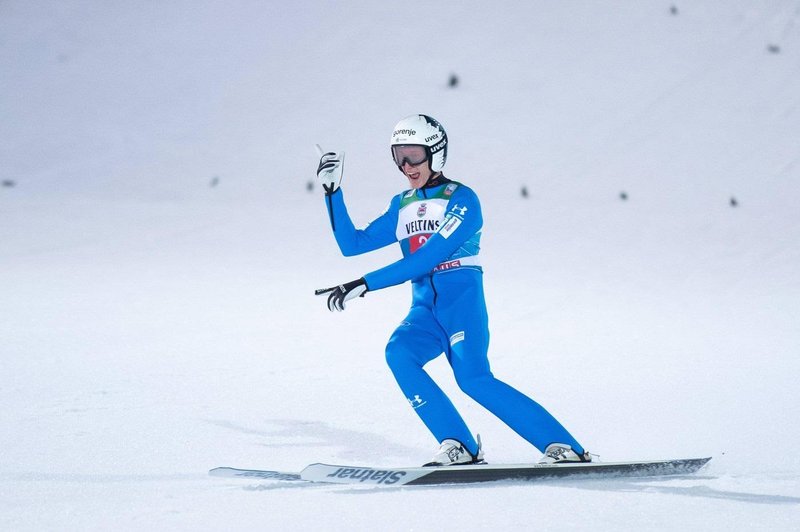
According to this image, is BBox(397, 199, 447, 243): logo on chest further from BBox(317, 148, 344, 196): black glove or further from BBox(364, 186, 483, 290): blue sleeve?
BBox(317, 148, 344, 196): black glove

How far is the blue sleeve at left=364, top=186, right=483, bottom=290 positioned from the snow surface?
1108 mm

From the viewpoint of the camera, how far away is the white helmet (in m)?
5.41

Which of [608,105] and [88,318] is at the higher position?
[608,105]

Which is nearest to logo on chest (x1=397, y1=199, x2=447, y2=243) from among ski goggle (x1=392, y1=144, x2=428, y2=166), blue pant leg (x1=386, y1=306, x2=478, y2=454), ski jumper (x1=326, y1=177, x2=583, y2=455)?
ski jumper (x1=326, y1=177, x2=583, y2=455)

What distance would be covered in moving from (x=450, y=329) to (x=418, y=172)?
910 millimetres

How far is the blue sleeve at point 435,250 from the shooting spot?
16.7 ft

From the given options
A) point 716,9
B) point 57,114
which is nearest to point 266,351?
point 57,114

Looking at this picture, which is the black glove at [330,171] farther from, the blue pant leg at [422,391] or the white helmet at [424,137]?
the blue pant leg at [422,391]

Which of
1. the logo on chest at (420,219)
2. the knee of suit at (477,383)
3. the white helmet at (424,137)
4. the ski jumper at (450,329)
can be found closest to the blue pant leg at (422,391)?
the ski jumper at (450,329)

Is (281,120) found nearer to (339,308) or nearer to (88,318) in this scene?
(88,318)

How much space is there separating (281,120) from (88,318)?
405 inches

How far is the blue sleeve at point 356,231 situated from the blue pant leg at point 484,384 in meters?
0.74

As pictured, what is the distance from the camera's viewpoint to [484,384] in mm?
5090

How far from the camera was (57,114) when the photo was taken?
20859 mm
